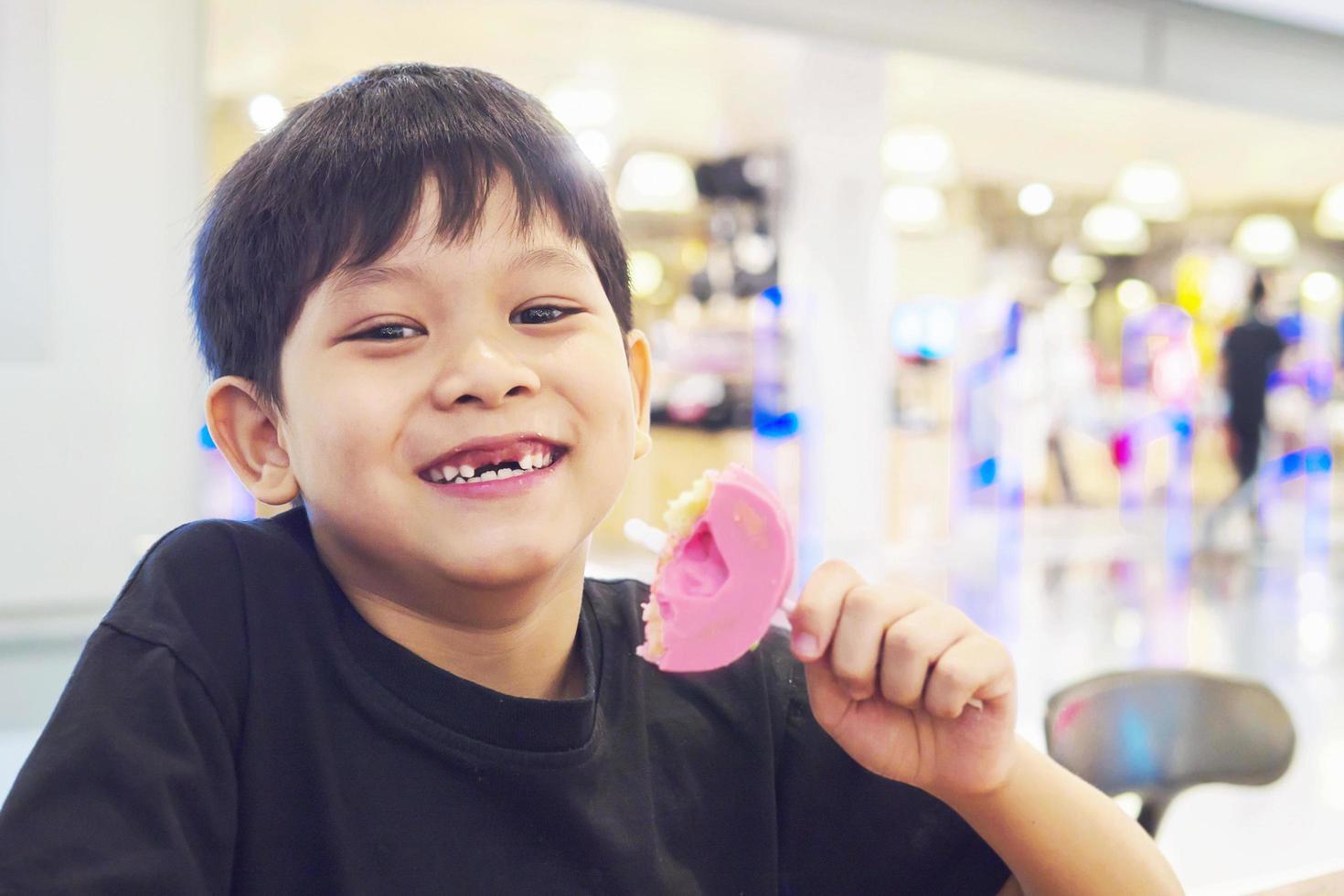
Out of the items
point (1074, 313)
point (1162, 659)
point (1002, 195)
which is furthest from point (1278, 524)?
point (1162, 659)

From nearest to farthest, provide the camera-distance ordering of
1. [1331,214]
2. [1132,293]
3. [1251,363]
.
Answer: [1251,363] < [1331,214] < [1132,293]

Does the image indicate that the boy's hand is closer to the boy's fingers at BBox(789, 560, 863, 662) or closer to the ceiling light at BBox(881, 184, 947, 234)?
the boy's fingers at BBox(789, 560, 863, 662)

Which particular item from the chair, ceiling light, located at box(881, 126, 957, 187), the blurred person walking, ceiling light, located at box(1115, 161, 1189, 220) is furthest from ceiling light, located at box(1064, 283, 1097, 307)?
the chair

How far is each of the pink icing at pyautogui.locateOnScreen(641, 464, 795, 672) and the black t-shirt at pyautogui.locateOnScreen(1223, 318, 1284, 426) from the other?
349 inches

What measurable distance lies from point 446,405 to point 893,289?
8.46 metres

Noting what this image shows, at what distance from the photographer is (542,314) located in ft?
2.83

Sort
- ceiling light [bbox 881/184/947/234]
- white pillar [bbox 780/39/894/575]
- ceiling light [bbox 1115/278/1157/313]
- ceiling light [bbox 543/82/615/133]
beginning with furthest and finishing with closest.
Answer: ceiling light [bbox 1115/278/1157/313] < ceiling light [bbox 881/184/947/234] < ceiling light [bbox 543/82/615/133] < white pillar [bbox 780/39/894/575]

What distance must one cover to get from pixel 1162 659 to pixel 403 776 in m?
4.85

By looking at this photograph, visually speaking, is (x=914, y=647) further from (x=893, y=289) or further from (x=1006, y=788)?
(x=893, y=289)

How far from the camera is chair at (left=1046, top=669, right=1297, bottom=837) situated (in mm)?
1567

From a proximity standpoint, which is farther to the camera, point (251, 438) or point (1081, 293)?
point (1081, 293)

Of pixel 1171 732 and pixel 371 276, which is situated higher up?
pixel 371 276

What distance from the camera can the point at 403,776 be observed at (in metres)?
0.81

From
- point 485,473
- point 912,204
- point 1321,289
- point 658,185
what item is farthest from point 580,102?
point 1321,289
